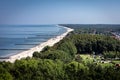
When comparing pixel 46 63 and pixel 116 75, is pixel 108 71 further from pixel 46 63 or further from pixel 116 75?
pixel 46 63

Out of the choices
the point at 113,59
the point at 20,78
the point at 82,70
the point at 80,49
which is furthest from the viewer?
the point at 80,49

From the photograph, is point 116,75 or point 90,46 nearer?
point 116,75

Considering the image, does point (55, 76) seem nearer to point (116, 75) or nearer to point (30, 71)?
point (30, 71)

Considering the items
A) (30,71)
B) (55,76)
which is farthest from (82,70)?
(30,71)

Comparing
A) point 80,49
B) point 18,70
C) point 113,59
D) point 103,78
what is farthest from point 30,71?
point 80,49

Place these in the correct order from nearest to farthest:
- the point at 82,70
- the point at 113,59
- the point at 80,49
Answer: the point at 82,70
the point at 113,59
the point at 80,49

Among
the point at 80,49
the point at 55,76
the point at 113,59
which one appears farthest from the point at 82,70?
the point at 80,49

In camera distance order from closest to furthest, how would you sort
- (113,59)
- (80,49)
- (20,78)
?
1. (20,78)
2. (113,59)
3. (80,49)

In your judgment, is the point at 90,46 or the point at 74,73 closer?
the point at 74,73
